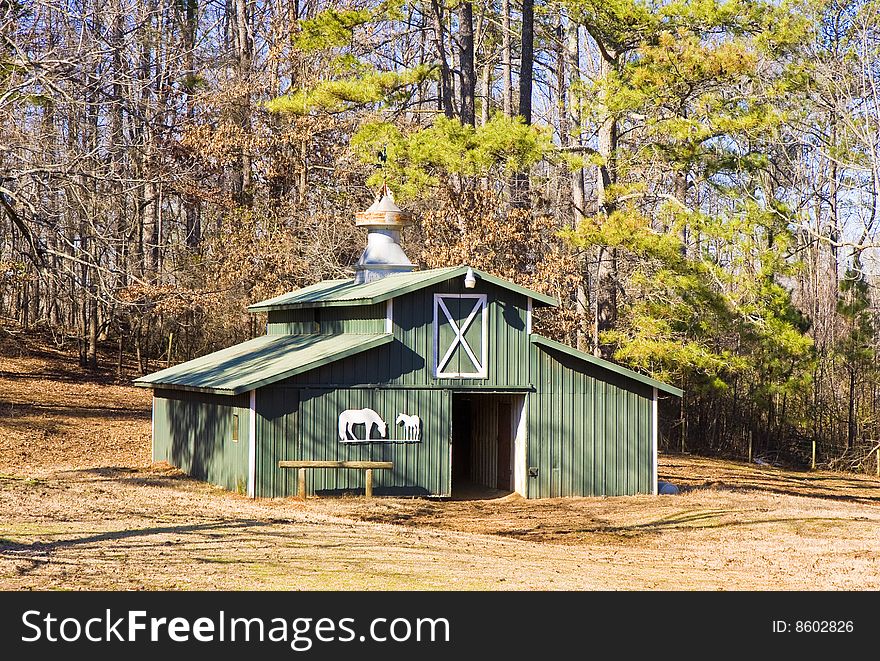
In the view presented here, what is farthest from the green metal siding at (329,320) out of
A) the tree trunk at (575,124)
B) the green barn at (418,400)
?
the tree trunk at (575,124)

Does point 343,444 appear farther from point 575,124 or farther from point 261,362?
point 575,124

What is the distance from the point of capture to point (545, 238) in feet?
103

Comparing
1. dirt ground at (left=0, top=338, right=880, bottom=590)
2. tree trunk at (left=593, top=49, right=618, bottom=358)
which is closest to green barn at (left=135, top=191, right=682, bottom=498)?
dirt ground at (left=0, top=338, right=880, bottom=590)

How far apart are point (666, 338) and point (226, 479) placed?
12.3 metres

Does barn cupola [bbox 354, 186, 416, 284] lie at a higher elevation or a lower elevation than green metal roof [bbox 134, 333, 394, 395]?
higher

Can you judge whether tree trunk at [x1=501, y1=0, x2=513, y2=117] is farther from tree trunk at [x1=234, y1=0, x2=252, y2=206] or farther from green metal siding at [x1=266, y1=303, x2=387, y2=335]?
green metal siding at [x1=266, y1=303, x2=387, y2=335]

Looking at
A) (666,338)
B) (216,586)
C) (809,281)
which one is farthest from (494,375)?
(809,281)

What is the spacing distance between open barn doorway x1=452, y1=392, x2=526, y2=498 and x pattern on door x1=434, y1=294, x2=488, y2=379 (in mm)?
898

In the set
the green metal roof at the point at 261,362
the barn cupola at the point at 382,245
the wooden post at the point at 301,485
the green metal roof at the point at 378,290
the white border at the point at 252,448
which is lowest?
the wooden post at the point at 301,485

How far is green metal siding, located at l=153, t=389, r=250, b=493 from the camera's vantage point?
19.5 m

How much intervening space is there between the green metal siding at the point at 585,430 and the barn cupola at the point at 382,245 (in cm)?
430

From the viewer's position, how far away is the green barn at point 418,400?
63.6 ft

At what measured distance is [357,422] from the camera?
1972cm

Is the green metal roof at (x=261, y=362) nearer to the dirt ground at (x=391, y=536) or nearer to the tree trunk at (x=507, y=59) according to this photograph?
the dirt ground at (x=391, y=536)
